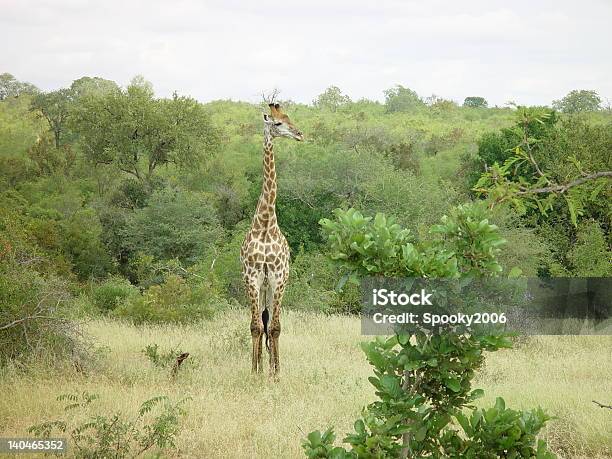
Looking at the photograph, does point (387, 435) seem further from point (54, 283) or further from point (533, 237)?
point (533, 237)

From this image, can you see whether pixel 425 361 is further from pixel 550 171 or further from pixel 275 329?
pixel 275 329

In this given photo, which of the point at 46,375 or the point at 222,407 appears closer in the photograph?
the point at 222,407

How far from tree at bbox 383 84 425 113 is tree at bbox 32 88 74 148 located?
86.8 feet

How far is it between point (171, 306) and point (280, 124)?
17.1 feet

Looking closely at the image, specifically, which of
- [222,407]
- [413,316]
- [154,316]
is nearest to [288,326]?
[154,316]

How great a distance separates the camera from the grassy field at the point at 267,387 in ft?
23.5

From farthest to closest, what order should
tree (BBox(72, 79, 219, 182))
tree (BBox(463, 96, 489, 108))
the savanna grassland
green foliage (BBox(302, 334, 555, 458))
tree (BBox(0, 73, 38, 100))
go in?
tree (BBox(463, 96, 489, 108)) < tree (BBox(0, 73, 38, 100)) < tree (BBox(72, 79, 219, 182)) < the savanna grassland < green foliage (BBox(302, 334, 555, 458))

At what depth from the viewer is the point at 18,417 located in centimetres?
739

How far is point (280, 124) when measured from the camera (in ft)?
32.0

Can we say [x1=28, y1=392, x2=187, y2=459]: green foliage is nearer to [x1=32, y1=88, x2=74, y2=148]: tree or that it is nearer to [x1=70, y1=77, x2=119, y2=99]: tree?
[x1=32, y1=88, x2=74, y2=148]: tree

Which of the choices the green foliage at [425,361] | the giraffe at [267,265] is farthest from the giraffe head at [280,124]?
the green foliage at [425,361]

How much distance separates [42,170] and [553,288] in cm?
2043

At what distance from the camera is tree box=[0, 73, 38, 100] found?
46344 millimetres

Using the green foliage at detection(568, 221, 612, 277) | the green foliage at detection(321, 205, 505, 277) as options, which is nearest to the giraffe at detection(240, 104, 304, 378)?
the green foliage at detection(321, 205, 505, 277)
